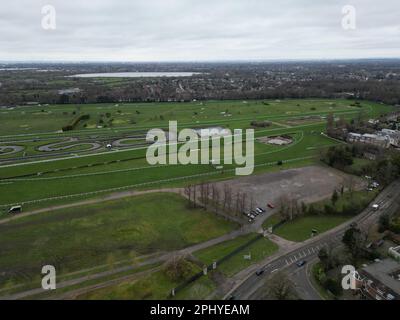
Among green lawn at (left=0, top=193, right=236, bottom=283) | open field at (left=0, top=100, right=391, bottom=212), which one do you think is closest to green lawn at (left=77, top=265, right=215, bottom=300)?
green lawn at (left=0, top=193, right=236, bottom=283)

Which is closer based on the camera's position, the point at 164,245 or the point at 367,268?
the point at 367,268

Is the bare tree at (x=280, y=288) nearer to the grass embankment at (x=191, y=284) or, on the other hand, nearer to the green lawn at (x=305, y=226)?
the grass embankment at (x=191, y=284)
